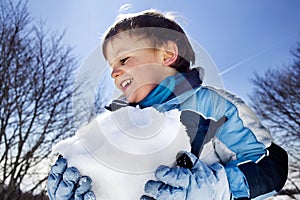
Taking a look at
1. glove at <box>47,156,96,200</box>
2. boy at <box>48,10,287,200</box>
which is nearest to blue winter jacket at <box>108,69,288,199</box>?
boy at <box>48,10,287,200</box>

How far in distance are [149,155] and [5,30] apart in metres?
5.15

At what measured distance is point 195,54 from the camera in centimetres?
70

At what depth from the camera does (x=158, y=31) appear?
25.5 inches

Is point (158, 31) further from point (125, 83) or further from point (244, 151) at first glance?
point (244, 151)

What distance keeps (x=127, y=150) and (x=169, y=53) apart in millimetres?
239

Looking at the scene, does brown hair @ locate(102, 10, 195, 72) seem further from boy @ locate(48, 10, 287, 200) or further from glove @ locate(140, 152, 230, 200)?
glove @ locate(140, 152, 230, 200)

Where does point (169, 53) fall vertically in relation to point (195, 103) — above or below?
above

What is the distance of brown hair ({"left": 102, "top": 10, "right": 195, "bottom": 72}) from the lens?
64 cm

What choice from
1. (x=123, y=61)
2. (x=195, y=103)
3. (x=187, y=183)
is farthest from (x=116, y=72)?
(x=187, y=183)

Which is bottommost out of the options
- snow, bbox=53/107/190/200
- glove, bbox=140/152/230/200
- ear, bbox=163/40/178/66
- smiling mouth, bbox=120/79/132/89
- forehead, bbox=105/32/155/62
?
glove, bbox=140/152/230/200

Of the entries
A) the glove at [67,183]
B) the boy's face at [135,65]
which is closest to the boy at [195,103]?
the boy's face at [135,65]

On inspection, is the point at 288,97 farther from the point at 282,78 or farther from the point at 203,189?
the point at 203,189

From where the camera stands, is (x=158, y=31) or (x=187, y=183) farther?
(x=158, y=31)

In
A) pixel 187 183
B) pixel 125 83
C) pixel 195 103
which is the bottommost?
pixel 187 183
